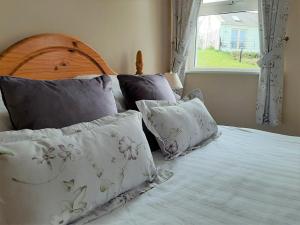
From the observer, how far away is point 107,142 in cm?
101

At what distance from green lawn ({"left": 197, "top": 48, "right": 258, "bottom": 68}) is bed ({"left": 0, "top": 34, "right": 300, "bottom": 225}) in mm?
923

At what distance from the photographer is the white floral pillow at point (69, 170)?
0.77m

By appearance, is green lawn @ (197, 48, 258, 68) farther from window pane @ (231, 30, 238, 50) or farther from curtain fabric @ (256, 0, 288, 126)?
curtain fabric @ (256, 0, 288, 126)

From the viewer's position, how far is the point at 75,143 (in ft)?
3.09

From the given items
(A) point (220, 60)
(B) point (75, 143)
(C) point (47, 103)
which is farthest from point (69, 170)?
(A) point (220, 60)

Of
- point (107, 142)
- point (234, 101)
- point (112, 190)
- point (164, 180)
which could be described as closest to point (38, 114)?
point (107, 142)

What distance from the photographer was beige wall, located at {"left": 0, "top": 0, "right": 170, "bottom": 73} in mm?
1593

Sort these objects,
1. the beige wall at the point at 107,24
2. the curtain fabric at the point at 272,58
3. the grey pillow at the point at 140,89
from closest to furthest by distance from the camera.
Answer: the beige wall at the point at 107,24 < the grey pillow at the point at 140,89 < the curtain fabric at the point at 272,58

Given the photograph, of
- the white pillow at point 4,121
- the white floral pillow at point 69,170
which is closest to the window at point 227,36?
the white floral pillow at point 69,170

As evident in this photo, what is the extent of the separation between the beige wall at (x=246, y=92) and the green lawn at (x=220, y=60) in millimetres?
134

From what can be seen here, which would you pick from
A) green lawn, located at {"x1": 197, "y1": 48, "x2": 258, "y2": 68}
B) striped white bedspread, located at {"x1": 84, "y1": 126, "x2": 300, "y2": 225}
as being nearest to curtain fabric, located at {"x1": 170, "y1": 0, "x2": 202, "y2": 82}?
green lawn, located at {"x1": 197, "y1": 48, "x2": 258, "y2": 68}

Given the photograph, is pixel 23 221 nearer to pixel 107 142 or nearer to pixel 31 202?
pixel 31 202

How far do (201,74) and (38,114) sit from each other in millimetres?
1930

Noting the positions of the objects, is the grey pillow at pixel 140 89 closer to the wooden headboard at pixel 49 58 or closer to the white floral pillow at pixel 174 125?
the white floral pillow at pixel 174 125
